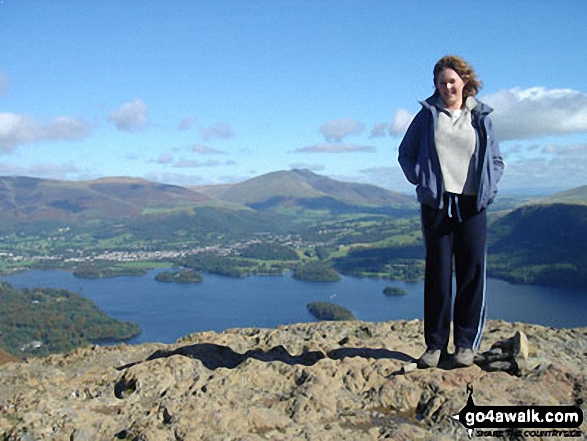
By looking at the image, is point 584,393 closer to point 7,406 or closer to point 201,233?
point 7,406

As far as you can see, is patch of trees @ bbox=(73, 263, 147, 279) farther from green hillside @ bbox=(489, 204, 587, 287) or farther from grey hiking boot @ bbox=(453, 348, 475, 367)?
grey hiking boot @ bbox=(453, 348, 475, 367)

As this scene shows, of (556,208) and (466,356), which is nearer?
(466,356)

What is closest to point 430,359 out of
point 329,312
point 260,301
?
point 329,312

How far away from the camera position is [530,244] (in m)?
112

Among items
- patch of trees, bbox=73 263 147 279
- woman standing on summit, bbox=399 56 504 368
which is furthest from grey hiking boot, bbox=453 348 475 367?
patch of trees, bbox=73 263 147 279

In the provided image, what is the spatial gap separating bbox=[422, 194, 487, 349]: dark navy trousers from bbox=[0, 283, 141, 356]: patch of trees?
53760 mm

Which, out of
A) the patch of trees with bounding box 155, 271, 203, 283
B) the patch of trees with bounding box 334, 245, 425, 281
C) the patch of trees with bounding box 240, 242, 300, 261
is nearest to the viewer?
the patch of trees with bounding box 155, 271, 203, 283

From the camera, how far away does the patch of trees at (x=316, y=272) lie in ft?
320

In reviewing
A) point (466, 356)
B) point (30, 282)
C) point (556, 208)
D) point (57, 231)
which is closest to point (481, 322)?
point (466, 356)

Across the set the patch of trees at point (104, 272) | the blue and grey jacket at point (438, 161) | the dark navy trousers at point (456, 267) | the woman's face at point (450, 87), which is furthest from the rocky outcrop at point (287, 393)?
the patch of trees at point (104, 272)

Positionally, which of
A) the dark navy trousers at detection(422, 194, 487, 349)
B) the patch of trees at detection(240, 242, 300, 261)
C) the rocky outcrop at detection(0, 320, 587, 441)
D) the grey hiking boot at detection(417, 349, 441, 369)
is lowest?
the patch of trees at detection(240, 242, 300, 261)

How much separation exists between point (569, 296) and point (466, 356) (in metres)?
75.6

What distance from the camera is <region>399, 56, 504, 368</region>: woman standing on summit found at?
17.1 feet

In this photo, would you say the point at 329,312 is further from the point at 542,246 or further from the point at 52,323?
the point at 542,246
